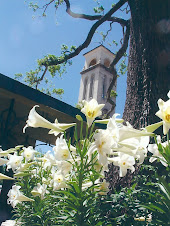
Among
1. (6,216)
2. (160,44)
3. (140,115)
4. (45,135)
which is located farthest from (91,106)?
(45,135)

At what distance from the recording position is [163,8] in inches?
123

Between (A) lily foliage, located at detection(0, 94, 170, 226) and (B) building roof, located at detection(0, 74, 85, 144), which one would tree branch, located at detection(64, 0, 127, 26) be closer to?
(B) building roof, located at detection(0, 74, 85, 144)

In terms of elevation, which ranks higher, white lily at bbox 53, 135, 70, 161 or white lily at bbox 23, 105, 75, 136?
white lily at bbox 23, 105, 75, 136

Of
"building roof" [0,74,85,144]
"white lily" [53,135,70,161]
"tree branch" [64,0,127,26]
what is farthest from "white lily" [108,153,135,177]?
"tree branch" [64,0,127,26]

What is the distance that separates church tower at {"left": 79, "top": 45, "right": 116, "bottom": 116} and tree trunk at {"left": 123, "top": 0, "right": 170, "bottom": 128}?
3360 cm

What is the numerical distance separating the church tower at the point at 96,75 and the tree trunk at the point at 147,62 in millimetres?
33598

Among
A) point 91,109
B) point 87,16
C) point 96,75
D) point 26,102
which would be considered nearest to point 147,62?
point 91,109

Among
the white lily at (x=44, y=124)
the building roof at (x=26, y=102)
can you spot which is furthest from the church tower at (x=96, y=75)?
the white lily at (x=44, y=124)

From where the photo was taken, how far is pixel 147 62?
2805 millimetres

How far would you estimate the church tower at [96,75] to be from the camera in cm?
3781

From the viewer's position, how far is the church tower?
124 feet

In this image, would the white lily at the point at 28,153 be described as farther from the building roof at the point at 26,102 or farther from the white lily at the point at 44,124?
the building roof at the point at 26,102

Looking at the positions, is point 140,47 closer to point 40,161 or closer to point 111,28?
point 40,161

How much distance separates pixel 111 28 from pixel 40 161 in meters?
6.25
